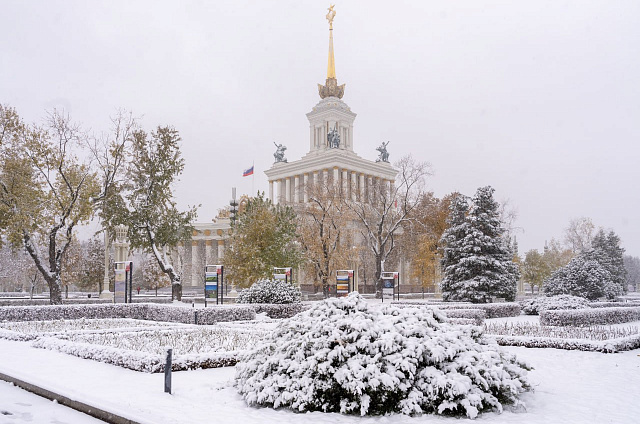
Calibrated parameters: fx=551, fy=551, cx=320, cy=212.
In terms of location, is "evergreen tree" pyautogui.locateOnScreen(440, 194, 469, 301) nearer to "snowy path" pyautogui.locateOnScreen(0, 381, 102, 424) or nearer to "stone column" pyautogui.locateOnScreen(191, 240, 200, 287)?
"snowy path" pyautogui.locateOnScreen(0, 381, 102, 424)

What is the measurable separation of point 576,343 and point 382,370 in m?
9.02

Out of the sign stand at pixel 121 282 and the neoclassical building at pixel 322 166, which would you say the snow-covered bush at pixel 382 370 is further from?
the neoclassical building at pixel 322 166

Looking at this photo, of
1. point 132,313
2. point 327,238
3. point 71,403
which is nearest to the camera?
point 71,403

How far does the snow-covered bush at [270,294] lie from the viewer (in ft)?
85.3

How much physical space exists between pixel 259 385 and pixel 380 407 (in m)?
1.89

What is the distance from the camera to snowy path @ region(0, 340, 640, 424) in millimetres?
7785

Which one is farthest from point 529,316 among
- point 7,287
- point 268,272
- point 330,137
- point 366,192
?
point 7,287

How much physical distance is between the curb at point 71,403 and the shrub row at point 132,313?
11.1 m

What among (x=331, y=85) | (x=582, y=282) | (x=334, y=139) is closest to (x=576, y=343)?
(x=582, y=282)

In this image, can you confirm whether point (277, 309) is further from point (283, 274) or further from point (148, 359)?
point (148, 359)

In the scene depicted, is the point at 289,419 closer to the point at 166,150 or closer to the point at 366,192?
the point at 166,150

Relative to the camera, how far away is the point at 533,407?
8508 millimetres

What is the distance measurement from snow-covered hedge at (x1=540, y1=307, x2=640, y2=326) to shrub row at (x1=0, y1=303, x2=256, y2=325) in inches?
464

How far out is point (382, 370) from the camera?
8258 millimetres
